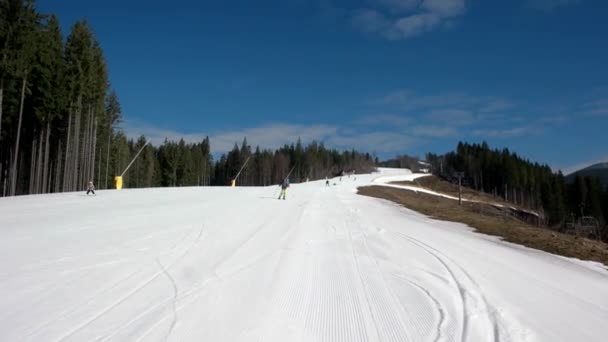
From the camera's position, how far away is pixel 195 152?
344 feet

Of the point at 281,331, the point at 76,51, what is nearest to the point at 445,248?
the point at 281,331

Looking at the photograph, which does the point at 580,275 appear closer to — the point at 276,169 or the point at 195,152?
the point at 195,152

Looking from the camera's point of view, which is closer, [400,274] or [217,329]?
[217,329]

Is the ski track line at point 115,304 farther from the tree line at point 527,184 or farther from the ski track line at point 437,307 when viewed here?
the tree line at point 527,184

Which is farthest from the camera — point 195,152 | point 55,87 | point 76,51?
point 195,152

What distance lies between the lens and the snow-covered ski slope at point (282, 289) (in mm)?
3840

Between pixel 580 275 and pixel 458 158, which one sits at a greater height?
pixel 458 158

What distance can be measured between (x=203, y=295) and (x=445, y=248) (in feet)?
21.0

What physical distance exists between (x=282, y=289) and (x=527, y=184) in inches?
4791

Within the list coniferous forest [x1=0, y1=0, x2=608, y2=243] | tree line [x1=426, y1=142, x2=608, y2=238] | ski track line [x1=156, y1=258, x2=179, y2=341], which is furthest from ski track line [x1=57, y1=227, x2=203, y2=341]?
tree line [x1=426, y1=142, x2=608, y2=238]

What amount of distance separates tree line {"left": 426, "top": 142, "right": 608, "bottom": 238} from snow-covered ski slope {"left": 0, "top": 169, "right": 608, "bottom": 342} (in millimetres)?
72981

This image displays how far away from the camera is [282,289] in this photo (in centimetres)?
529

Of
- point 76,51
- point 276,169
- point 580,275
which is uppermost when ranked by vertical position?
point 76,51

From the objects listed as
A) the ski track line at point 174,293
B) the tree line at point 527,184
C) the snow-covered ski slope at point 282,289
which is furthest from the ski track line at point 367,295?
the tree line at point 527,184
